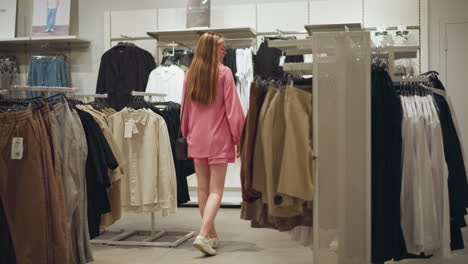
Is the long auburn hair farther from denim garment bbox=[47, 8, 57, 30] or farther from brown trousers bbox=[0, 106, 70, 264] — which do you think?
denim garment bbox=[47, 8, 57, 30]

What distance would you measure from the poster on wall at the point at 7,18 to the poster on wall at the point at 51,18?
399 mm

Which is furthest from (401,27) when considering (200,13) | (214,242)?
(214,242)

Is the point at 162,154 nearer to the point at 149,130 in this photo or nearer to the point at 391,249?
the point at 149,130

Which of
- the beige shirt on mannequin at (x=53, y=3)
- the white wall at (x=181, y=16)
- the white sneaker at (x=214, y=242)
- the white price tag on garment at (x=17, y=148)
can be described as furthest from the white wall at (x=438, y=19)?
A: the white price tag on garment at (x=17, y=148)

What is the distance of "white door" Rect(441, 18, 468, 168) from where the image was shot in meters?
7.15

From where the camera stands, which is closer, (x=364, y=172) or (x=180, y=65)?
(x=364, y=172)

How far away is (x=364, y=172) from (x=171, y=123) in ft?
8.16

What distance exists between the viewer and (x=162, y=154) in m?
5.13

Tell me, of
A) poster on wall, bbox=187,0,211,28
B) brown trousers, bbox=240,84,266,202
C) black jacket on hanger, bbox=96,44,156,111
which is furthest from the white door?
brown trousers, bbox=240,84,266,202

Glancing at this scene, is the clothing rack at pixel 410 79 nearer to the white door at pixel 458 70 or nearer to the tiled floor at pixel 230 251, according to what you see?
the tiled floor at pixel 230 251

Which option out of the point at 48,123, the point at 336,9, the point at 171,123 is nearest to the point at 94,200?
the point at 48,123

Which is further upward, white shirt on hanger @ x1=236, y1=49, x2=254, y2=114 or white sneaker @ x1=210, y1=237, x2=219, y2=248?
white shirt on hanger @ x1=236, y1=49, x2=254, y2=114

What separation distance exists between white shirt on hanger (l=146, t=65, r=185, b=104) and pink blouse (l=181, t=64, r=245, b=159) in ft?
7.84

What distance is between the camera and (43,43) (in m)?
8.43
